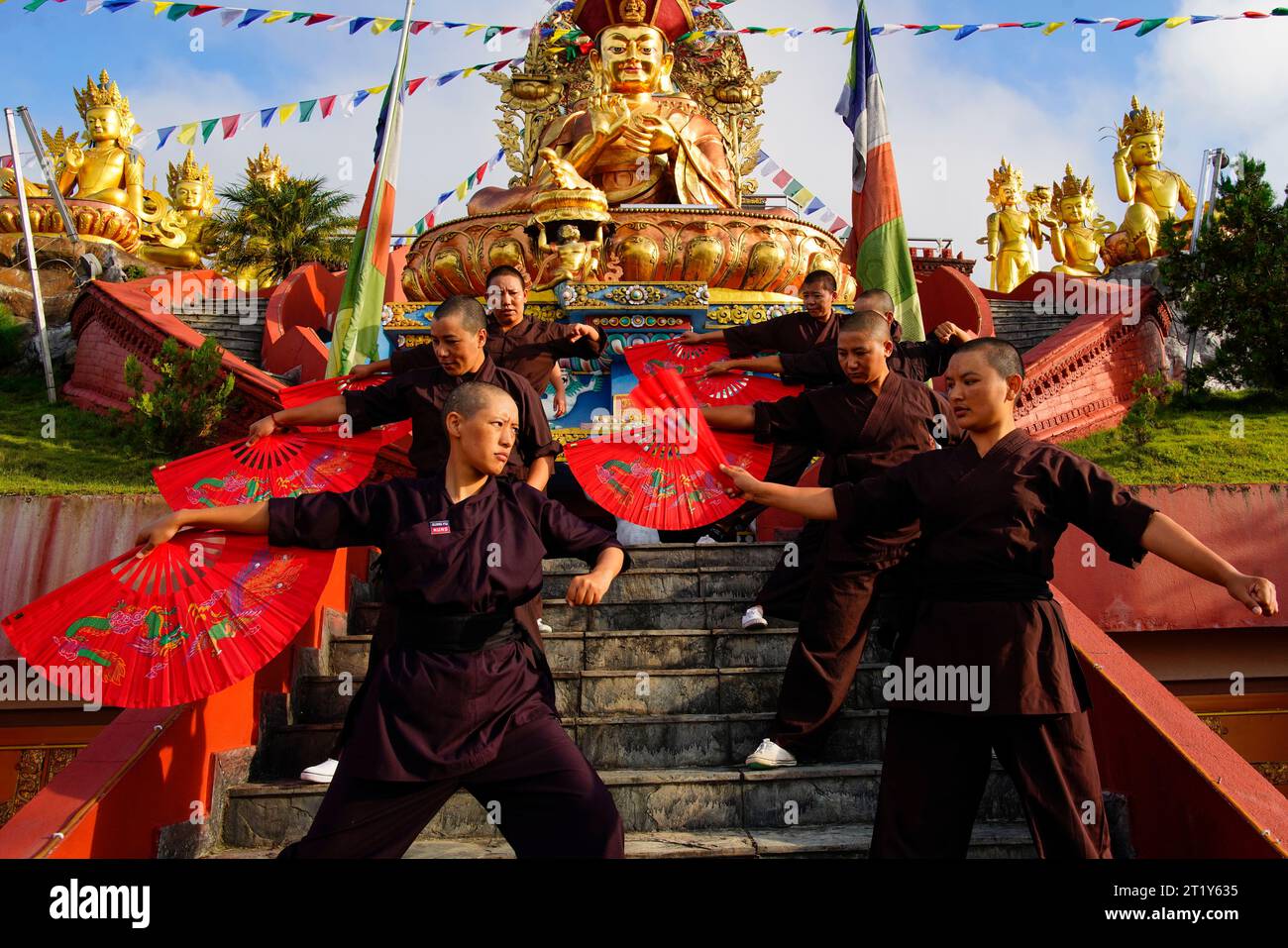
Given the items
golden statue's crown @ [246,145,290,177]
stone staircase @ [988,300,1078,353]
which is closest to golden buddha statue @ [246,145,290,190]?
golden statue's crown @ [246,145,290,177]

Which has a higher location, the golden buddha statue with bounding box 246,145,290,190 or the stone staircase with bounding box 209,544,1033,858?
the golden buddha statue with bounding box 246,145,290,190

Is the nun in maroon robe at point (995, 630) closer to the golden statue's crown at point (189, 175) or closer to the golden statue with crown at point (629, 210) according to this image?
the golden statue with crown at point (629, 210)

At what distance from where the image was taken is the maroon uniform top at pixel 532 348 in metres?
5.01

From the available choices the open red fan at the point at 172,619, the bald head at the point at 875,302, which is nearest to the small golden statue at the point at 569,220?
the bald head at the point at 875,302

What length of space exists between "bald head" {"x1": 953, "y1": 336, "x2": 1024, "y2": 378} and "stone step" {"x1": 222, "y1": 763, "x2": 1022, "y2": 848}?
4.92ft

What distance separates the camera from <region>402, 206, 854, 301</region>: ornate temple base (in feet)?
33.6

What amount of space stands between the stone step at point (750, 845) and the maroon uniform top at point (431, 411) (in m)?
1.36

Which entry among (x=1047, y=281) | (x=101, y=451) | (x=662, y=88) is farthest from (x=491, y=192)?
(x=1047, y=281)

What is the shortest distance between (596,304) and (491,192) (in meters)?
5.28

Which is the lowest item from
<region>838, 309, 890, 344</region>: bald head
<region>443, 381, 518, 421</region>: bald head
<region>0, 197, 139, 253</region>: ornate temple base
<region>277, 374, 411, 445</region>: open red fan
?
<region>443, 381, 518, 421</region>: bald head

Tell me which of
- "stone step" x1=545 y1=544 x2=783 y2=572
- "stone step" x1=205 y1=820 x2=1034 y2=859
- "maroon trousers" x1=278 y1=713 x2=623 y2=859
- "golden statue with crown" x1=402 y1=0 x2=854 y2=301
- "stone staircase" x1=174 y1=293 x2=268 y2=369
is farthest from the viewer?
"stone staircase" x1=174 y1=293 x2=268 y2=369

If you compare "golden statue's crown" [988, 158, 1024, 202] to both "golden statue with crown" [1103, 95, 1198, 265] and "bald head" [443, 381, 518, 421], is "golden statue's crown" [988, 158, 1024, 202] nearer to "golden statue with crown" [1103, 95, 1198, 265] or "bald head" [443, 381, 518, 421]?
"golden statue with crown" [1103, 95, 1198, 265]

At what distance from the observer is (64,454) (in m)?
9.65

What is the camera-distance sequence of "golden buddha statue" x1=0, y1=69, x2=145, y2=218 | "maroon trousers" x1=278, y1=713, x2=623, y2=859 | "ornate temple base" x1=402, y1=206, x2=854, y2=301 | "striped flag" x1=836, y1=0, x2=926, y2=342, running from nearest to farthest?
1. "maroon trousers" x1=278, y1=713, x2=623, y2=859
2. "striped flag" x1=836, y1=0, x2=926, y2=342
3. "ornate temple base" x1=402, y1=206, x2=854, y2=301
4. "golden buddha statue" x1=0, y1=69, x2=145, y2=218
